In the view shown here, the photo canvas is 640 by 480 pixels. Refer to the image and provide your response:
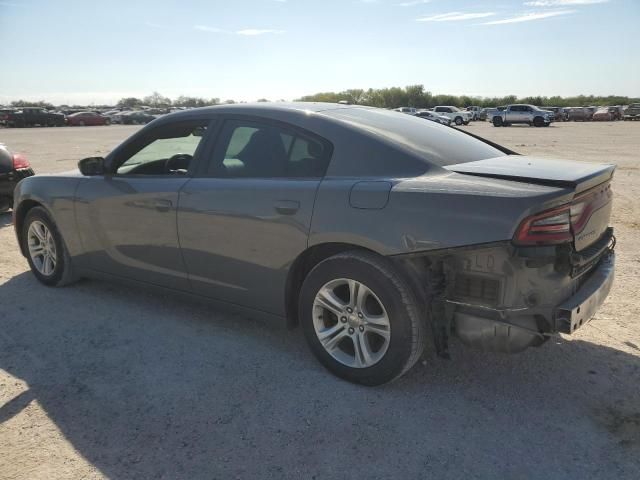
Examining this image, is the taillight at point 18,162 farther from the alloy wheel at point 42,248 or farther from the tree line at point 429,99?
the tree line at point 429,99

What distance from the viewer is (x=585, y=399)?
117 inches

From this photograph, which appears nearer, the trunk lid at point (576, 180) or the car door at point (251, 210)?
the trunk lid at point (576, 180)

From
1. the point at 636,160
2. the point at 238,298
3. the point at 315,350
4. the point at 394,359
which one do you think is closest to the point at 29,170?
the point at 238,298

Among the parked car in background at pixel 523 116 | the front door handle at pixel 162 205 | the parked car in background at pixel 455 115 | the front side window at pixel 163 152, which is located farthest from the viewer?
A: the parked car in background at pixel 455 115

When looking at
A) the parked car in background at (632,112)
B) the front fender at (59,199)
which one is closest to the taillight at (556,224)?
the front fender at (59,199)

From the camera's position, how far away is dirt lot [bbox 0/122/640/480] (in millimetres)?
2486

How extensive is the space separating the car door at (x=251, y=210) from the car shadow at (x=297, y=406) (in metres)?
0.39

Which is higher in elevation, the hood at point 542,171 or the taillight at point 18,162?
the hood at point 542,171

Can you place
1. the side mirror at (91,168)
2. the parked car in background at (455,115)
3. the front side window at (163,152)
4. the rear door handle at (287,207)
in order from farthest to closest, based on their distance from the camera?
1. the parked car in background at (455,115)
2. the side mirror at (91,168)
3. the front side window at (163,152)
4. the rear door handle at (287,207)

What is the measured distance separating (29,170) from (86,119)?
4919 centimetres

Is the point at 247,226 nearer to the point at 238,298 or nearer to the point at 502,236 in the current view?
the point at 238,298

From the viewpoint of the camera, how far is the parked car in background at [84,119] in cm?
5166

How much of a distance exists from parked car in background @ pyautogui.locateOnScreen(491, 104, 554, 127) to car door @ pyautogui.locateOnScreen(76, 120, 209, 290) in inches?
1581

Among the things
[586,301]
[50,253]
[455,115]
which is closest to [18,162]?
[50,253]
